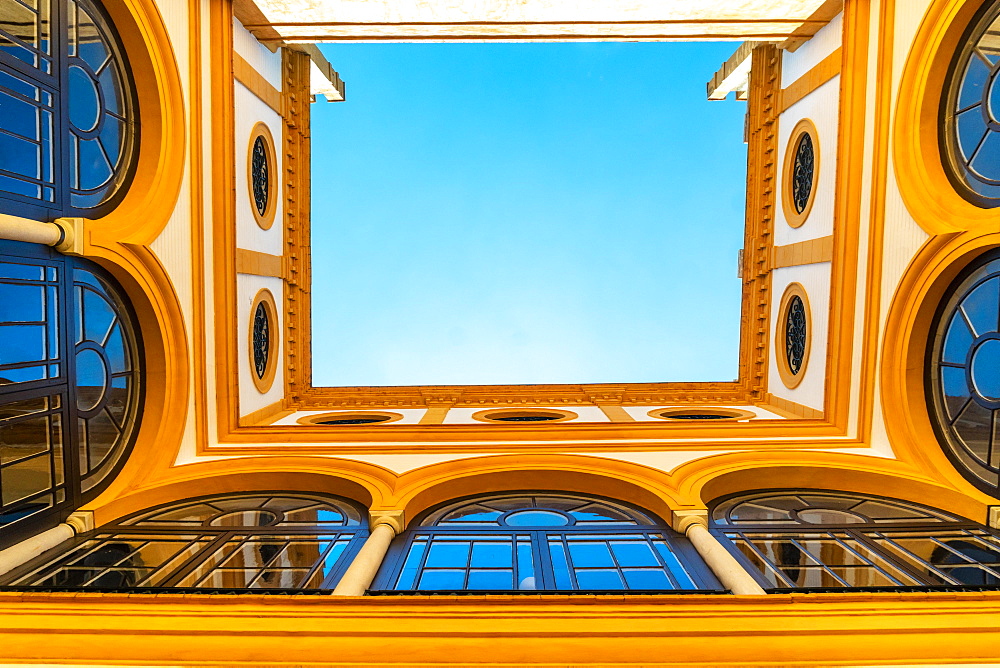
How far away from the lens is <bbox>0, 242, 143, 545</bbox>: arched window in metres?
7.68

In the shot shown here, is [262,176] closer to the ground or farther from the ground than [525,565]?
farther from the ground

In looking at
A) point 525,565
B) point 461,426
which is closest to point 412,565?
point 525,565

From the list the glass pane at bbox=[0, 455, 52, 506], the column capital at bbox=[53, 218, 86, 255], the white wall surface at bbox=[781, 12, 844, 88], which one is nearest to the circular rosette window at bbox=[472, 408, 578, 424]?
the glass pane at bbox=[0, 455, 52, 506]

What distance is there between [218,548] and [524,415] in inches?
295

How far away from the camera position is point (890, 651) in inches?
209

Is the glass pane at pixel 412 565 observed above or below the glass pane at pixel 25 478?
below

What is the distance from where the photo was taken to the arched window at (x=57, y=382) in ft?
25.2

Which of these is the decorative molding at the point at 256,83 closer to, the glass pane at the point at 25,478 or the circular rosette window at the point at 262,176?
the circular rosette window at the point at 262,176

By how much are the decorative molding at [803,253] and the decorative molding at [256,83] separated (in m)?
12.2

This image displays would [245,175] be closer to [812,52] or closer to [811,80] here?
[811,80]

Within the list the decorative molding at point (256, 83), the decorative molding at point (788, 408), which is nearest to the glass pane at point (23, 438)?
the decorative molding at point (256, 83)

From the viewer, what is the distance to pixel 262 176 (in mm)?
13852

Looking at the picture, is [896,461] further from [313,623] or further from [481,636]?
[313,623]

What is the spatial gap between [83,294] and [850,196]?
42.5ft
